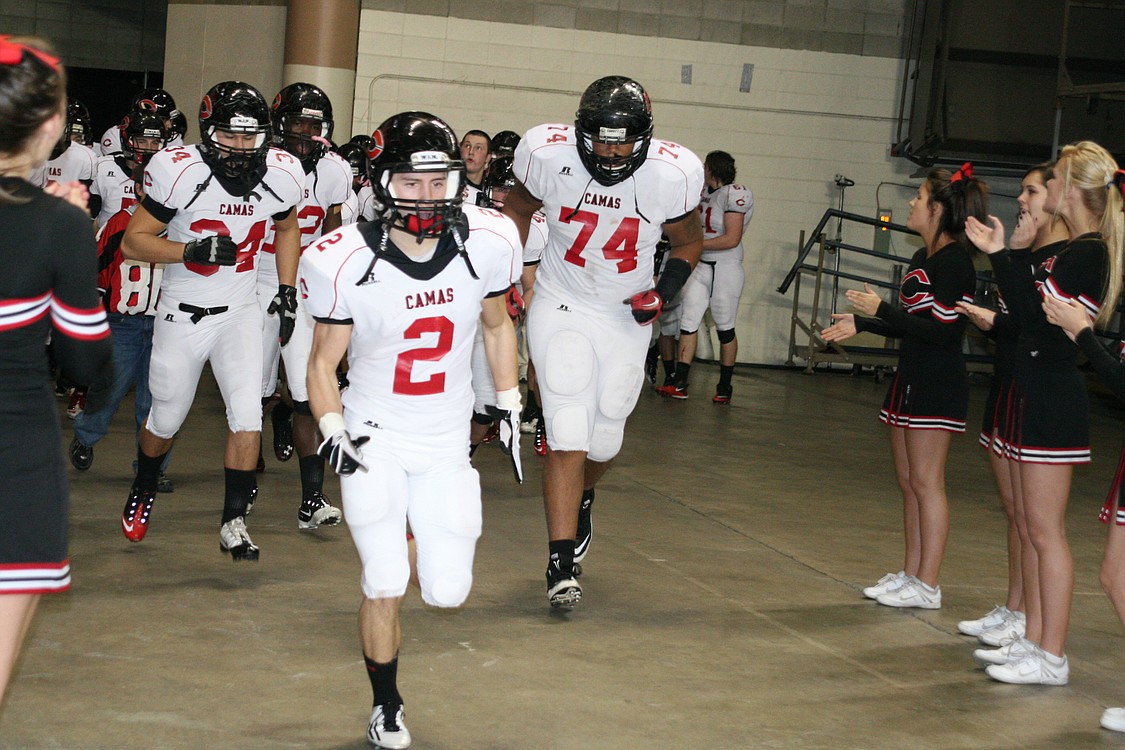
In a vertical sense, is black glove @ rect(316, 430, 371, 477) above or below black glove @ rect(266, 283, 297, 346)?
below

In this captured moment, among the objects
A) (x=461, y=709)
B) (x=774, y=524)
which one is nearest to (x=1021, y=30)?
(x=774, y=524)

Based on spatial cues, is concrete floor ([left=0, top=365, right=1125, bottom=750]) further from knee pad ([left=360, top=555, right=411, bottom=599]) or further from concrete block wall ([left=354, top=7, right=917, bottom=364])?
concrete block wall ([left=354, top=7, right=917, bottom=364])

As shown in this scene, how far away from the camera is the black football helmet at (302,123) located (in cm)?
655

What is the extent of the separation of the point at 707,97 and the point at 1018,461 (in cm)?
1049

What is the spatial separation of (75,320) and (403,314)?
3.50ft

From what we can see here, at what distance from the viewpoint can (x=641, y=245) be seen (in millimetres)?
5188

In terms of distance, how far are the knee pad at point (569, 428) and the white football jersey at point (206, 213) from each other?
57.8 inches

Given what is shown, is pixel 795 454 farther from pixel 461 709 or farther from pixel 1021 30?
pixel 1021 30

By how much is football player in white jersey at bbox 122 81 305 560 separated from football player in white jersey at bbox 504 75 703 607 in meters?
1.14

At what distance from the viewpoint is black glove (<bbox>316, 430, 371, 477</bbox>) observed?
10.9 feet

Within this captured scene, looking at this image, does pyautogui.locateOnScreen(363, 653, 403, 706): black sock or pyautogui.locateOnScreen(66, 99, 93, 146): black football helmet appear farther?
pyautogui.locateOnScreen(66, 99, 93, 146): black football helmet

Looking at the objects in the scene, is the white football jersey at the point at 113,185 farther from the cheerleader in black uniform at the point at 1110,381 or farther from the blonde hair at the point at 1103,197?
the cheerleader in black uniform at the point at 1110,381

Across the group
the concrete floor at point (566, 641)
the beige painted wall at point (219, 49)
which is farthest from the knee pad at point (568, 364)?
the beige painted wall at point (219, 49)

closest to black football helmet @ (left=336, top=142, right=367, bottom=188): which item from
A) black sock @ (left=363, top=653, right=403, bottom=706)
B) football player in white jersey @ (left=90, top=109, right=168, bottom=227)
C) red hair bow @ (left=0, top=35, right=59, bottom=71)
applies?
football player in white jersey @ (left=90, top=109, right=168, bottom=227)
